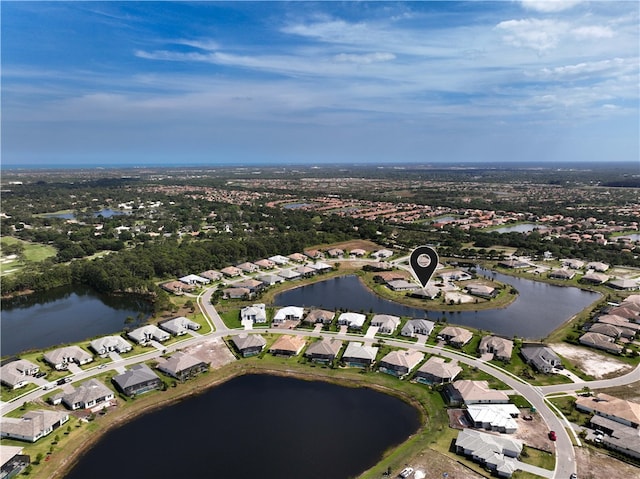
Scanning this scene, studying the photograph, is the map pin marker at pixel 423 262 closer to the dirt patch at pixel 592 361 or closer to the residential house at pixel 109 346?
the dirt patch at pixel 592 361

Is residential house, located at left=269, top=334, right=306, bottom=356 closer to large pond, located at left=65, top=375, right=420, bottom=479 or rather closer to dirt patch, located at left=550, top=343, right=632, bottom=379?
large pond, located at left=65, top=375, right=420, bottom=479

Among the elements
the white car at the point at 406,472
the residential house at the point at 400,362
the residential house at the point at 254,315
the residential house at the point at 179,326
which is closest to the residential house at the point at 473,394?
the residential house at the point at 400,362

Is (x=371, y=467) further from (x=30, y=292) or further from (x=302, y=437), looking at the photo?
(x=30, y=292)

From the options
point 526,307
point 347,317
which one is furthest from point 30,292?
point 526,307

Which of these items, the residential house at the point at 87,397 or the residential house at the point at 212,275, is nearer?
the residential house at the point at 87,397

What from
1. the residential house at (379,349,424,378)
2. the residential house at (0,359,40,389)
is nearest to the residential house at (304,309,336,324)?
the residential house at (379,349,424,378)

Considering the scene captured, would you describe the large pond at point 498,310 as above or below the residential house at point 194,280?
below

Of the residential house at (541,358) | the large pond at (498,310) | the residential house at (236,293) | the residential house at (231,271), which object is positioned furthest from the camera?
the residential house at (231,271)
